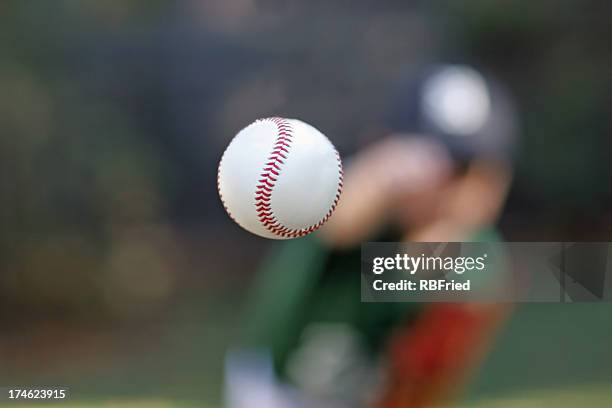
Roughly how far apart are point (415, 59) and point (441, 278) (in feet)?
3.66

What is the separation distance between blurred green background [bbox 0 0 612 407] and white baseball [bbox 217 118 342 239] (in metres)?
1.26

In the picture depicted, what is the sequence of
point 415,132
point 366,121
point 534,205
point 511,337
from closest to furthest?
point 415,132 → point 511,337 → point 366,121 → point 534,205

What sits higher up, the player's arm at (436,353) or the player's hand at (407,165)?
the player's hand at (407,165)

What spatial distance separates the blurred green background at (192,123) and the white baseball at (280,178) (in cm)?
126

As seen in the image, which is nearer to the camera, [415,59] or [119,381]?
[119,381]

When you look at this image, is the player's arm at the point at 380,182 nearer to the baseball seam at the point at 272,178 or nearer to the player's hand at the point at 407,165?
the player's hand at the point at 407,165

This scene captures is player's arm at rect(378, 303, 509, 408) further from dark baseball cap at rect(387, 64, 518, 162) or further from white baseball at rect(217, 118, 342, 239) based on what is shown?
white baseball at rect(217, 118, 342, 239)

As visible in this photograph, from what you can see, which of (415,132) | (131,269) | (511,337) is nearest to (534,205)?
(511,337)

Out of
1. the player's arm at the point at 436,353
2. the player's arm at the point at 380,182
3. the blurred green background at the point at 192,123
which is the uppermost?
the blurred green background at the point at 192,123

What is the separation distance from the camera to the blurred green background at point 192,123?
2949 mm

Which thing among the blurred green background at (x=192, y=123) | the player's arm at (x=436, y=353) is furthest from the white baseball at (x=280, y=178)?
the blurred green background at (x=192, y=123)

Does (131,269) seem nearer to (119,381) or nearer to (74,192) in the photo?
(74,192)

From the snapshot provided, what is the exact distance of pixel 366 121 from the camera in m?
2.98

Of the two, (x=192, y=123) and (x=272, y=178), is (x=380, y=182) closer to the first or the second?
(x=272, y=178)
